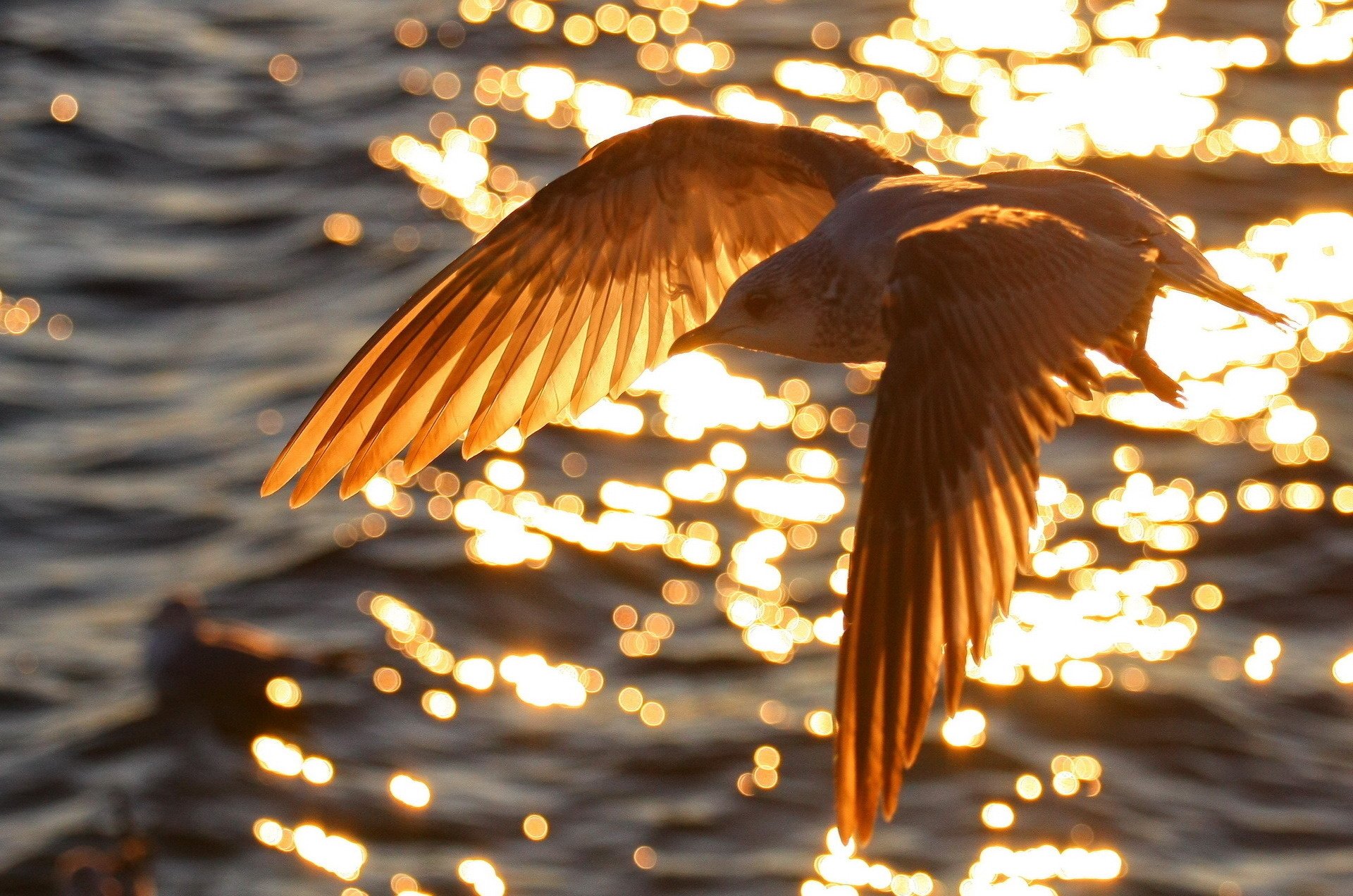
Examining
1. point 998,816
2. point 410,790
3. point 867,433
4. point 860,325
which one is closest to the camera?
point 860,325

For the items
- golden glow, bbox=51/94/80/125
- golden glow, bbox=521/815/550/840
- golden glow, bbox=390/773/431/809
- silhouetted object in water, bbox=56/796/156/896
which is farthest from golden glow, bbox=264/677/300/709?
golden glow, bbox=51/94/80/125

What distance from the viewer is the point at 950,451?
4586 millimetres

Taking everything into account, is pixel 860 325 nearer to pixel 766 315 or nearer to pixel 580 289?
pixel 766 315

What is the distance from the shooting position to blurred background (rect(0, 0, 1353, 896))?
39.3ft

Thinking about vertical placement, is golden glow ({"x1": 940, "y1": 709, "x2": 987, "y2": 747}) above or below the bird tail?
above

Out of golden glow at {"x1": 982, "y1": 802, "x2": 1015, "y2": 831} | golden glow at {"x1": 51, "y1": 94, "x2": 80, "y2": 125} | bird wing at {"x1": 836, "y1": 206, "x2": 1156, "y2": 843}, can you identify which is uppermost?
golden glow at {"x1": 51, "y1": 94, "x2": 80, "y2": 125}

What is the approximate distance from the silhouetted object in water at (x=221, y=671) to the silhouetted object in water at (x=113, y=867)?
1177 millimetres

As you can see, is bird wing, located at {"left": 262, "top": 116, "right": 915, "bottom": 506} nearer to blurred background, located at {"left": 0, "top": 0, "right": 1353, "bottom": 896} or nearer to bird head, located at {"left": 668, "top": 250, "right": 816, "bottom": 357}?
bird head, located at {"left": 668, "top": 250, "right": 816, "bottom": 357}

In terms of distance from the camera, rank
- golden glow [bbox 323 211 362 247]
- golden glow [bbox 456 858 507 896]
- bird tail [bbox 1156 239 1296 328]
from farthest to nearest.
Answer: golden glow [bbox 323 211 362 247] → golden glow [bbox 456 858 507 896] → bird tail [bbox 1156 239 1296 328]

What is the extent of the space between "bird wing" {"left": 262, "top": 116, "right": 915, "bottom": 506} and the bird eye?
65 centimetres

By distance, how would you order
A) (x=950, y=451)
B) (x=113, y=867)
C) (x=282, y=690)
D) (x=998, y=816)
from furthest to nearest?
(x=282, y=690) < (x=998, y=816) < (x=113, y=867) < (x=950, y=451)

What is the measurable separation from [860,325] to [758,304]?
283 mm

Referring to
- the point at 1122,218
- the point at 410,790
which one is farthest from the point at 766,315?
the point at 410,790

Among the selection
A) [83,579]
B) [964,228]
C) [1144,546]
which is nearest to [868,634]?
[964,228]
